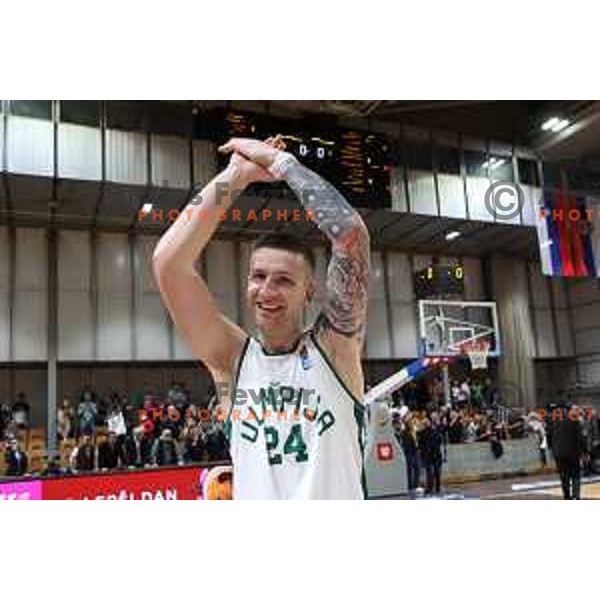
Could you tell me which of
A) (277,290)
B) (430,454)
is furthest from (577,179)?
(277,290)

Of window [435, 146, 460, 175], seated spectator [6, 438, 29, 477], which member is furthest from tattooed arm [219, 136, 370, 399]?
window [435, 146, 460, 175]

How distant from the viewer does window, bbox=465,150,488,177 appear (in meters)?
15.0

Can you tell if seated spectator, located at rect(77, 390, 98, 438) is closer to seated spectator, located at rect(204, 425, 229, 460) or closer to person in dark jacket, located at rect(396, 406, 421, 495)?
seated spectator, located at rect(204, 425, 229, 460)

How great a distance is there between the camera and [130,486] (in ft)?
24.7

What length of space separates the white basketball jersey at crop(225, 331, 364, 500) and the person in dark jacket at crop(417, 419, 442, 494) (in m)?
10.1

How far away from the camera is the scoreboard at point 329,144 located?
11.5 m

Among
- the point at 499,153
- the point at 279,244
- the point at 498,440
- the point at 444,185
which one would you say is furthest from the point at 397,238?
the point at 279,244

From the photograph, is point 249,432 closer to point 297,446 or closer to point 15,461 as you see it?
point 297,446

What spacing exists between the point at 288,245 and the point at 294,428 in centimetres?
53

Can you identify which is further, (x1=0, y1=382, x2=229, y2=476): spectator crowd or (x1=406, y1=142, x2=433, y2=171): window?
(x1=406, y1=142, x2=433, y2=171): window
